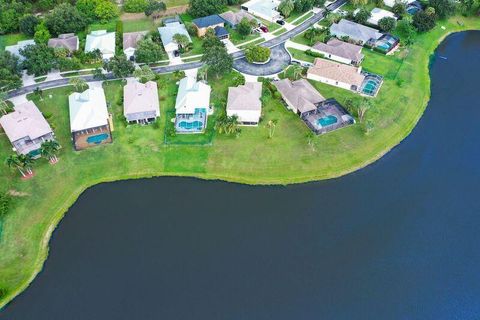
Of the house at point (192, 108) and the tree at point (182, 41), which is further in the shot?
the tree at point (182, 41)

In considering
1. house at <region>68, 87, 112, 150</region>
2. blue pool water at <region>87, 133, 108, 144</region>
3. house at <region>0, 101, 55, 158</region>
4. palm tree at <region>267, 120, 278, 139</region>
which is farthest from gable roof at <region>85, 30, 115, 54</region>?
palm tree at <region>267, 120, 278, 139</region>

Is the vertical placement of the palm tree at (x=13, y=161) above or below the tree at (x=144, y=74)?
below

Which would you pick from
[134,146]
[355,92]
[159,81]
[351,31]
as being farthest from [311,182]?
[351,31]

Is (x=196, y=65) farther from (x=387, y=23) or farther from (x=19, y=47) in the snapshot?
(x=387, y=23)

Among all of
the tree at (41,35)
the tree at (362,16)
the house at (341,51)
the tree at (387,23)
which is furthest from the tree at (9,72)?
the tree at (387,23)

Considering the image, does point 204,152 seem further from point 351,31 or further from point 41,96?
point 351,31

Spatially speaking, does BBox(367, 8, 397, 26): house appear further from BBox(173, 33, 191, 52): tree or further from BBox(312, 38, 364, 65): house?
BBox(173, 33, 191, 52): tree

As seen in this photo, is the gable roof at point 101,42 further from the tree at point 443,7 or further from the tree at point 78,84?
the tree at point 443,7
